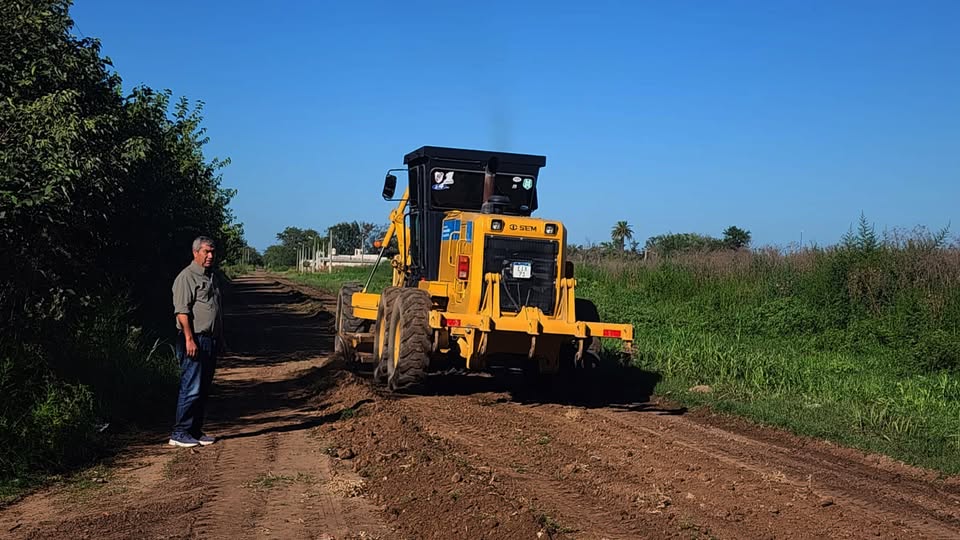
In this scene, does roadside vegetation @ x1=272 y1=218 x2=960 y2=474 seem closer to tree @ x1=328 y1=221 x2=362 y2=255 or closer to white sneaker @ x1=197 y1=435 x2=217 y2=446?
white sneaker @ x1=197 y1=435 x2=217 y2=446

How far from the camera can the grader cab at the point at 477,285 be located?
10344 millimetres

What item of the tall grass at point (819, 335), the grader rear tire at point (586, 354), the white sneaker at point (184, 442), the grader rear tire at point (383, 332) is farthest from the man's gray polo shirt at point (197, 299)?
the tall grass at point (819, 335)

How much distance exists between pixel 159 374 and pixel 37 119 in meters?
3.26

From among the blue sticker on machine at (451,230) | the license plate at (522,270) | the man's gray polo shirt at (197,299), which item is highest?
the blue sticker on machine at (451,230)

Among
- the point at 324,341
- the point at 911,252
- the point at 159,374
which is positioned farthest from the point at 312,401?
the point at 911,252

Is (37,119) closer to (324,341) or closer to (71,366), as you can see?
(71,366)

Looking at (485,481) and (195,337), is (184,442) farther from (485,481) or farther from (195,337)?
(485,481)

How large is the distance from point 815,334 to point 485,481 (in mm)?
12786

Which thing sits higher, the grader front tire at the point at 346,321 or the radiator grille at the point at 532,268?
the radiator grille at the point at 532,268

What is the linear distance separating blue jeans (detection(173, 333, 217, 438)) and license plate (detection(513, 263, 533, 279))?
3955 millimetres

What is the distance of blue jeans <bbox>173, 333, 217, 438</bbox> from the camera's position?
8.28m

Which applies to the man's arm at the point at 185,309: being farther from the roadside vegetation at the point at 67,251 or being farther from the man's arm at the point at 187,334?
the roadside vegetation at the point at 67,251

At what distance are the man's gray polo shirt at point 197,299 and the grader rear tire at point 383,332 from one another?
3.16 meters

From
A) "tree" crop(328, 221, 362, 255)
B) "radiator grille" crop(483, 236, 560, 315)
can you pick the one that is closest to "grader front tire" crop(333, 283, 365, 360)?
"radiator grille" crop(483, 236, 560, 315)
